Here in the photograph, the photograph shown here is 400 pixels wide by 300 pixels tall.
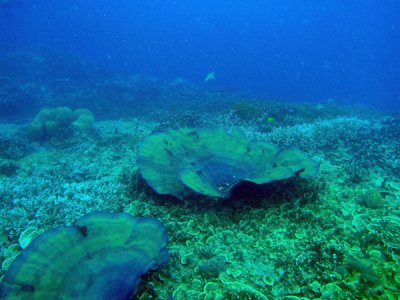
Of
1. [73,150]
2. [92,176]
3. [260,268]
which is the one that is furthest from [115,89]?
[260,268]

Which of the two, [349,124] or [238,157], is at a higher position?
[238,157]

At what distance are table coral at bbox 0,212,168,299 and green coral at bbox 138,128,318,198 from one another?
4.29ft

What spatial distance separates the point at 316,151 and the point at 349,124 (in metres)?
3.64

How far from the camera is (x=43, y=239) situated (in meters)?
3.04

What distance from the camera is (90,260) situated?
304cm

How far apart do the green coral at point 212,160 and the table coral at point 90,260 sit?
1.31 metres

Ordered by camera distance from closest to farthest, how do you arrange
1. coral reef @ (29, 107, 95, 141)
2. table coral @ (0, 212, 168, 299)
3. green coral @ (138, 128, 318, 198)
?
table coral @ (0, 212, 168, 299), green coral @ (138, 128, 318, 198), coral reef @ (29, 107, 95, 141)

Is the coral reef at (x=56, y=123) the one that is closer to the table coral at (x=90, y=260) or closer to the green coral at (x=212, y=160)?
the green coral at (x=212, y=160)

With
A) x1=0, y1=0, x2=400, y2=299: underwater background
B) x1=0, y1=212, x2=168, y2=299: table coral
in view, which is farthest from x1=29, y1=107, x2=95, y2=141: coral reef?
x1=0, y1=212, x2=168, y2=299: table coral

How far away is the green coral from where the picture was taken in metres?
4.69

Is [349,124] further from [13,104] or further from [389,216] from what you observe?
[13,104]

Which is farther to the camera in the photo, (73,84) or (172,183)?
(73,84)

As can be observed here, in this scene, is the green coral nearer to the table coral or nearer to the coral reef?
the table coral

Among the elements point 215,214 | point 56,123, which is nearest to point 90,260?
point 215,214
